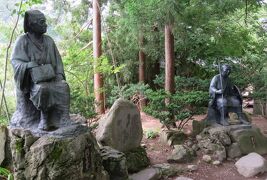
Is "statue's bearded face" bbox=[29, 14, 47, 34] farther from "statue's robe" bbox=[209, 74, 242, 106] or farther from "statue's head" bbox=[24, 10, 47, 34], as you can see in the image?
"statue's robe" bbox=[209, 74, 242, 106]

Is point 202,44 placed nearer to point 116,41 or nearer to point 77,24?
point 116,41

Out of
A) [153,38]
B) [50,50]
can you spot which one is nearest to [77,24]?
[153,38]

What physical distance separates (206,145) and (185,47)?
5284mm

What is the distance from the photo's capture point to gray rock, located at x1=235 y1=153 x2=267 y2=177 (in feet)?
20.4

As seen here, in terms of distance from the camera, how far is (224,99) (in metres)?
7.70

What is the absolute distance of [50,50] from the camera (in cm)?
438

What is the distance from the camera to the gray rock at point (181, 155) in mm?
6863

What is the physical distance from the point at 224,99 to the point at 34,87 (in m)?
5.13

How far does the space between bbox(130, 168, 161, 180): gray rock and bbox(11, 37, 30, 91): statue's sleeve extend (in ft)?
9.27

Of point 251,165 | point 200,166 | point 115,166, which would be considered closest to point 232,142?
point 251,165

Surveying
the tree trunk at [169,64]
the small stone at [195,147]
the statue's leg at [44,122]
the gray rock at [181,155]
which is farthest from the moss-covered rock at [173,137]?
the statue's leg at [44,122]

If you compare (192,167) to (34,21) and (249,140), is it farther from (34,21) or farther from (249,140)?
(34,21)

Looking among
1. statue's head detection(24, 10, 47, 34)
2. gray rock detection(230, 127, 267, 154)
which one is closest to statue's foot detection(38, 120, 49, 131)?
statue's head detection(24, 10, 47, 34)

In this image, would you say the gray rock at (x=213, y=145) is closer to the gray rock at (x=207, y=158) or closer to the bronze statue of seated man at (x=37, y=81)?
the gray rock at (x=207, y=158)
